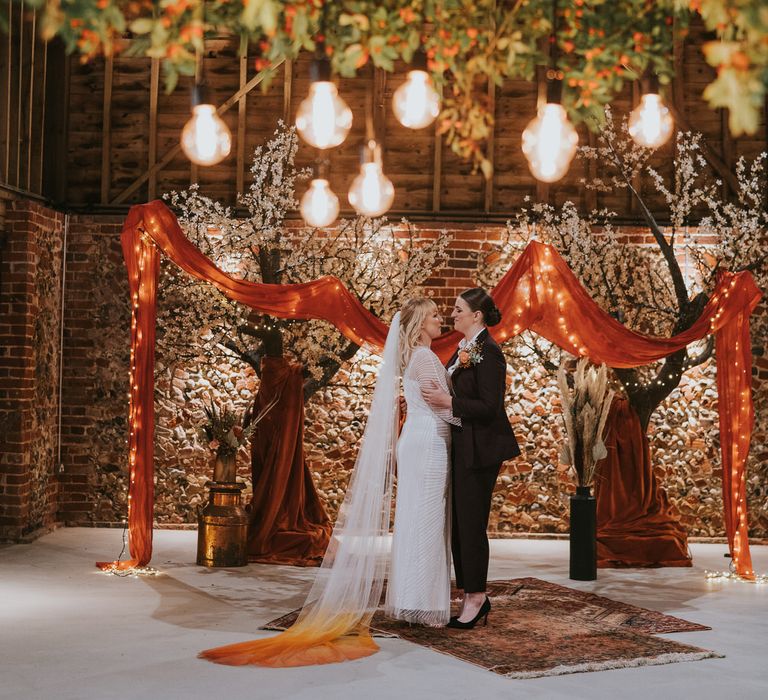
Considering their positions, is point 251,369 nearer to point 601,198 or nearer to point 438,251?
point 438,251

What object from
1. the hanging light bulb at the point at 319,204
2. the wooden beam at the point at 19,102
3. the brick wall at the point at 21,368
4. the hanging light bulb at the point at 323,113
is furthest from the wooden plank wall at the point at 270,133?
the hanging light bulb at the point at 323,113

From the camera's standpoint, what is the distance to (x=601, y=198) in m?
9.59

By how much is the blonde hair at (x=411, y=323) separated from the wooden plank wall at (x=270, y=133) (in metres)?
3.66

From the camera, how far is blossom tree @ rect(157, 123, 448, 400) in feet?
29.5

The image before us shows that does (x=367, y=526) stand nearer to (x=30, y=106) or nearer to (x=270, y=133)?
(x=270, y=133)

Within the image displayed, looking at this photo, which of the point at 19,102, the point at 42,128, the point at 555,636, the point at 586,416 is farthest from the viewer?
the point at 42,128

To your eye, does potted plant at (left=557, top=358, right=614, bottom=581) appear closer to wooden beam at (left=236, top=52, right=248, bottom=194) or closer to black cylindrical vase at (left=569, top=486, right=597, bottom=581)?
black cylindrical vase at (left=569, top=486, right=597, bottom=581)

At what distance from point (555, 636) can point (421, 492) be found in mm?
988

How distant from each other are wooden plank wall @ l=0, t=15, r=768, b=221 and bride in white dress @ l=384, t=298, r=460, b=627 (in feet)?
12.2

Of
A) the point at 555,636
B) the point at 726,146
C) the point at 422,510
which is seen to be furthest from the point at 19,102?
the point at 555,636

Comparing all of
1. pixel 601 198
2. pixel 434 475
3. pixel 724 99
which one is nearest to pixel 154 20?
pixel 724 99

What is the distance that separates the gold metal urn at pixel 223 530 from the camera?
7742 mm

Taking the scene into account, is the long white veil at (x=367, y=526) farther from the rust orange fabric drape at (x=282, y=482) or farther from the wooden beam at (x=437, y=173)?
the wooden beam at (x=437, y=173)

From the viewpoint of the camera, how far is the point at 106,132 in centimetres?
958
